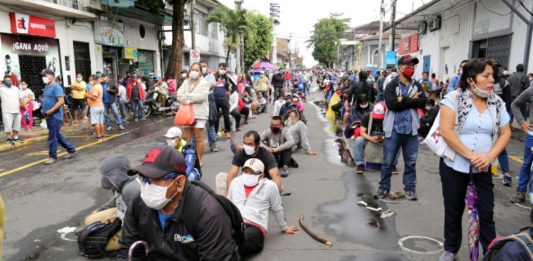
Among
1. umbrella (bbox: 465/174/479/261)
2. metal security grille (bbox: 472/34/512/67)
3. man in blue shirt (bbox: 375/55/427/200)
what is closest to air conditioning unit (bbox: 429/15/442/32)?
metal security grille (bbox: 472/34/512/67)

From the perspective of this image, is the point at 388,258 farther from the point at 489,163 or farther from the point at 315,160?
the point at 315,160

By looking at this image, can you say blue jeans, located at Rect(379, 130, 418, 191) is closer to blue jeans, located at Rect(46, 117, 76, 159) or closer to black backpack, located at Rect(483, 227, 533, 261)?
black backpack, located at Rect(483, 227, 533, 261)

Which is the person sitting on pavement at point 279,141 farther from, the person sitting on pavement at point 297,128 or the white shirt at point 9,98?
the white shirt at point 9,98

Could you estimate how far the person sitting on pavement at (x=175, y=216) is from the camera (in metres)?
2.41

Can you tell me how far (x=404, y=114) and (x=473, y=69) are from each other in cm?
188

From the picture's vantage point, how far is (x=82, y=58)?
18.6 meters

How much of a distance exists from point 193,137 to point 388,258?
4.84 m

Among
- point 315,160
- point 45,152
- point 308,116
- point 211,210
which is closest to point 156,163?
point 211,210

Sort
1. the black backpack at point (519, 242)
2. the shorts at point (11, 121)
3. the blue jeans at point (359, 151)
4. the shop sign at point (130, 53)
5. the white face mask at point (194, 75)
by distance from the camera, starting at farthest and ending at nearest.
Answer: the shop sign at point (130, 53) → the shorts at point (11, 121) → the white face mask at point (194, 75) → the blue jeans at point (359, 151) → the black backpack at point (519, 242)

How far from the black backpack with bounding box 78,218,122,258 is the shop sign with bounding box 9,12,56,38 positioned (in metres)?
12.9

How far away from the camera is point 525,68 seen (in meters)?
11.9

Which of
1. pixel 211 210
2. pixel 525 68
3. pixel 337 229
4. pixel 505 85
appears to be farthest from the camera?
pixel 525 68

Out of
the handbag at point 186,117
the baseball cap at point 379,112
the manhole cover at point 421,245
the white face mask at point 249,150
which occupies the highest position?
the baseball cap at point 379,112

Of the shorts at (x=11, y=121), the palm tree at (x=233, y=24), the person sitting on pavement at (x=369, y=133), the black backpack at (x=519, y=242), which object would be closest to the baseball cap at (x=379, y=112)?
the person sitting on pavement at (x=369, y=133)
